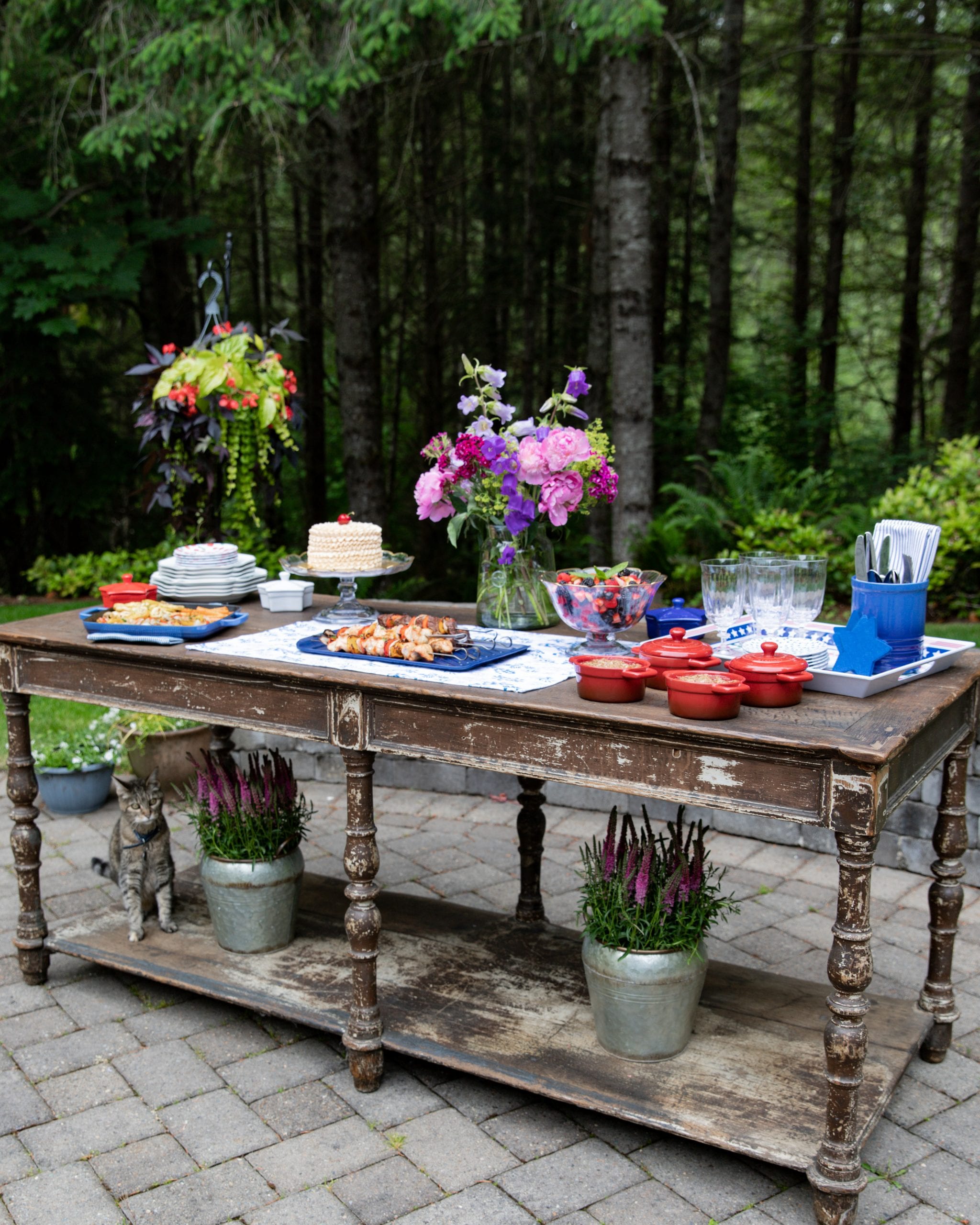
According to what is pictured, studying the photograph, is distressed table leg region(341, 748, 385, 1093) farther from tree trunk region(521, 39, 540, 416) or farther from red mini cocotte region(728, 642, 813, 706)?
tree trunk region(521, 39, 540, 416)

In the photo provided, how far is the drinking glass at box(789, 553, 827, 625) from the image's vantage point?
273cm

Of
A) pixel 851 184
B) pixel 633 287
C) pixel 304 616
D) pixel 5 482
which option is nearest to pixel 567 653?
pixel 304 616

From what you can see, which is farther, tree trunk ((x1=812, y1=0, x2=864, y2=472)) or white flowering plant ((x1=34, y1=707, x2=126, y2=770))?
tree trunk ((x1=812, y1=0, x2=864, y2=472))

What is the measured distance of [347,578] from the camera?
347 cm

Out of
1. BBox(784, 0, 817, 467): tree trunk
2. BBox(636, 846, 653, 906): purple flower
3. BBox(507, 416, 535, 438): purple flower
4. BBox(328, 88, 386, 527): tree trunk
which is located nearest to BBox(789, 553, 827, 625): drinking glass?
BBox(636, 846, 653, 906): purple flower

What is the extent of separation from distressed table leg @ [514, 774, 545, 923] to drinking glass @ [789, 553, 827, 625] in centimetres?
127

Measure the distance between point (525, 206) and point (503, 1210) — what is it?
10.5 meters

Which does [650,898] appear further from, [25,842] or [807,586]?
[25,842]

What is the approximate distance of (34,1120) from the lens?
2.87 meters

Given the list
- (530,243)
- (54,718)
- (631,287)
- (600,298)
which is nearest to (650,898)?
(54,718)

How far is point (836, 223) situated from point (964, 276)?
1.84 metres

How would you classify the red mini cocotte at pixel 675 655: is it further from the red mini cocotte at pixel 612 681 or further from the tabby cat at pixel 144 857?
the tabby cat at pixel 144 857

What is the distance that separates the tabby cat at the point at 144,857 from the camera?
3625 millimetres

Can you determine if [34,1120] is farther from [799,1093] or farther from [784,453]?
[784,453]
